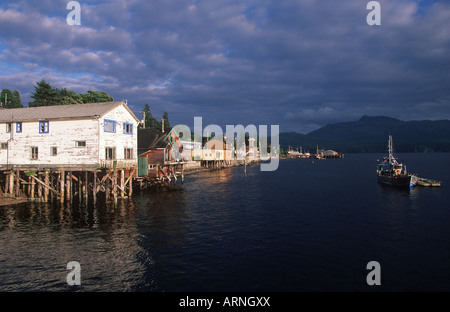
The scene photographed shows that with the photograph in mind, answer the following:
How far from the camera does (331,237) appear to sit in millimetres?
24250

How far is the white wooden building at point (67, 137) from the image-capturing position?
35.4m

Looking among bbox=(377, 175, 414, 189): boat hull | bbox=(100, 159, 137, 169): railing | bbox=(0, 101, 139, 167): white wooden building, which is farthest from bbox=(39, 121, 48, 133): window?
bbox=(377, 175, 414, 189): boat hull

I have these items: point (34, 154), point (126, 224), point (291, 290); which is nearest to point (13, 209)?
point (34, 154)

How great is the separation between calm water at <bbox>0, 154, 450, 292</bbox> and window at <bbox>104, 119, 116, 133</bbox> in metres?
9.77

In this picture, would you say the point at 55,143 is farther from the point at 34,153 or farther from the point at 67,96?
the point at 67,96

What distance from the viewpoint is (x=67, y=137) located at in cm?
3616

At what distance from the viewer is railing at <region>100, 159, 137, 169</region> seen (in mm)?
35562

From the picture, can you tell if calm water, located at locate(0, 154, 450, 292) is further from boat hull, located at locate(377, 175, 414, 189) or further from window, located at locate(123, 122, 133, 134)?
boat hull, located at locate(377, 175, 414, 189)

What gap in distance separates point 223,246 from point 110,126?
950 inches

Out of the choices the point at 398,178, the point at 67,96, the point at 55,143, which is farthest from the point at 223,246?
the point at 67,96
